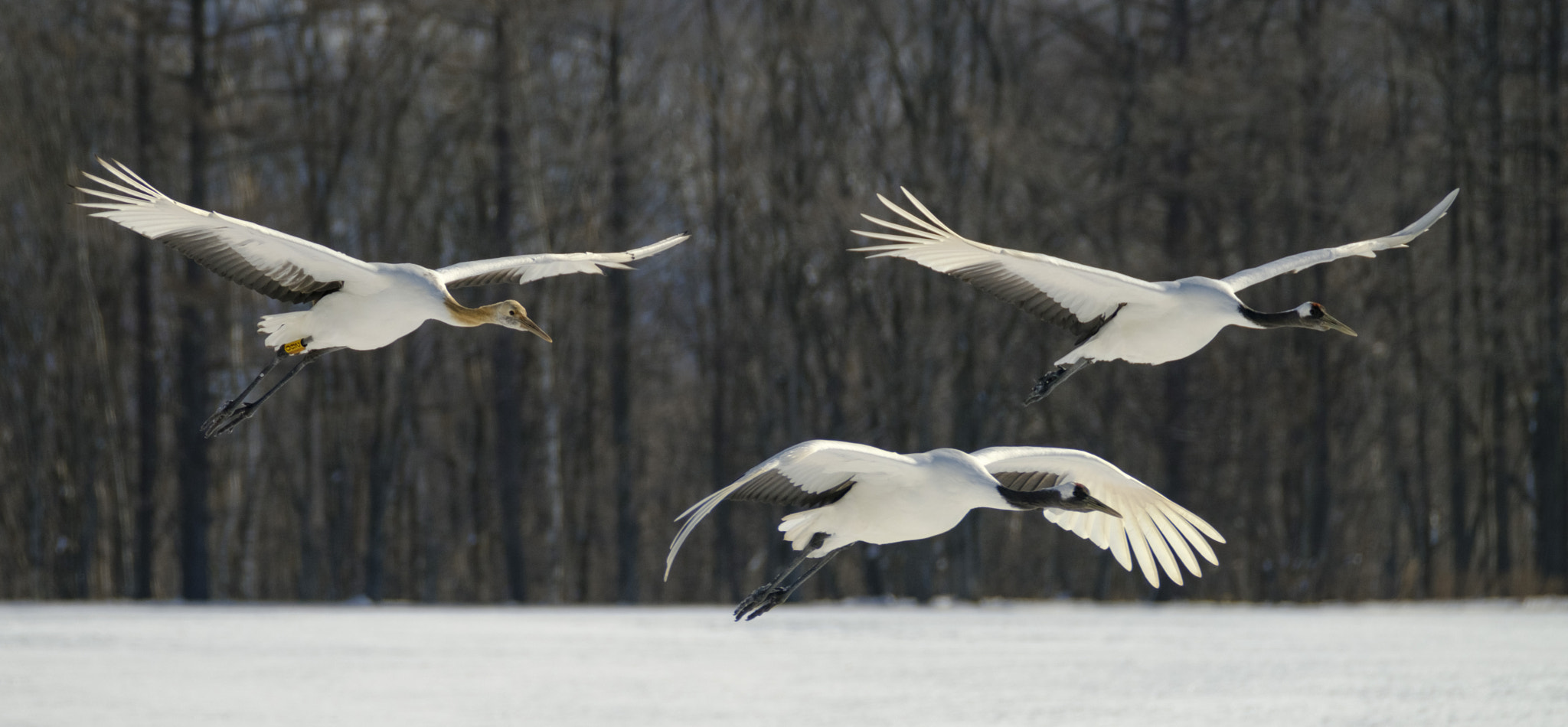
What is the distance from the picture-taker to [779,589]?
5477 millimetres

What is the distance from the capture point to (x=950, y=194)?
25.7 m

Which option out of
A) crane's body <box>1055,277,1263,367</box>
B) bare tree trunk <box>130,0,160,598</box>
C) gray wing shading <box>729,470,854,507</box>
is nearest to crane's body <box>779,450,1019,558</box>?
gray wing shading <box>729,470,854,507</box>

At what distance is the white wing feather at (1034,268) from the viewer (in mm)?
5711

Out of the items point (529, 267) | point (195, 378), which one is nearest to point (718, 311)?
point (195, 378)

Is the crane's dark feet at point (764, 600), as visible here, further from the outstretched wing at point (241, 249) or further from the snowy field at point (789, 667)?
the snowy field at point (789, 667)

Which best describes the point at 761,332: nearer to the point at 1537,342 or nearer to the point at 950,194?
the point at 950,194

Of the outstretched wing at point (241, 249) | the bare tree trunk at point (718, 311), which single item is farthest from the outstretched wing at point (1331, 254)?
the bare tree trunk at point (718, 311)

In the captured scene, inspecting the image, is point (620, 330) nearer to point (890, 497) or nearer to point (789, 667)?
point (789, 667)

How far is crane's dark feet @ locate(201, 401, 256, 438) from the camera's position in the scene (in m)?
5.16

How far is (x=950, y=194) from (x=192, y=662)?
12.8 meters

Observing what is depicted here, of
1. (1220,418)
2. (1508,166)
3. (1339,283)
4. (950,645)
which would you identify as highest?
(1508,166)

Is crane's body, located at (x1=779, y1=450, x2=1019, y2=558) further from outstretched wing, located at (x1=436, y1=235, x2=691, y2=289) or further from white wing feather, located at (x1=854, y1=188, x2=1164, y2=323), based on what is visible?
outstretched wing, located at (x1=436, y1=235, x2=691, y2=289)

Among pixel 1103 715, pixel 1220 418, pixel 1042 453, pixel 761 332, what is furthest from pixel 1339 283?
pixel 1042 453

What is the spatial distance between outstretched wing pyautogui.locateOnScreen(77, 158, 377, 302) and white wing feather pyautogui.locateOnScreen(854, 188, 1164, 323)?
1737mm
